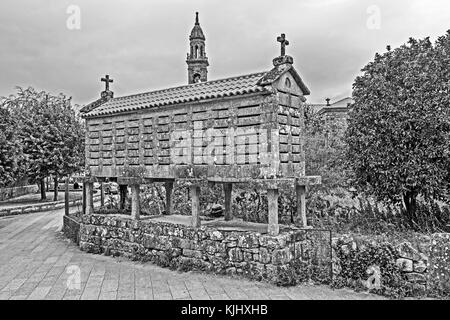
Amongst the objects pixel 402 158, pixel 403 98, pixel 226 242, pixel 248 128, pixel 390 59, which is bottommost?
pixel 226 242

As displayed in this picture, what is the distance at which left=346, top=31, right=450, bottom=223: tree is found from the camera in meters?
9.67

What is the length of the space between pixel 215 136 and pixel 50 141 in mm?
18288

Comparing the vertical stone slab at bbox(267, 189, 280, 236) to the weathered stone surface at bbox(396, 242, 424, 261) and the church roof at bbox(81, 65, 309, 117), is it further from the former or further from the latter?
the weathered stone surface at bbox(396, 242, 424, 261)

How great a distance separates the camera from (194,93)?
10.1m

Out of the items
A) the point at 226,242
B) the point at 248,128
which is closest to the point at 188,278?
the point at 226,242

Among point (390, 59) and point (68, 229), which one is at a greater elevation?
point (390, 59)

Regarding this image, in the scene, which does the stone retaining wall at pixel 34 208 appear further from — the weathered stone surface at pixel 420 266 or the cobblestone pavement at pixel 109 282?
the weathered stone surface at pixel 420 266

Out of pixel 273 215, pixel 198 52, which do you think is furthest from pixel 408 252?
pixel 198 52

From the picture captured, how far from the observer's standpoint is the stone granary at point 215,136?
28.2ft

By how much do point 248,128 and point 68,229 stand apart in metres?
9.40

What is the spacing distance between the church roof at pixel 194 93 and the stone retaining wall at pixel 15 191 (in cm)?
Result: 1958

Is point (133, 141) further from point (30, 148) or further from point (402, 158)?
point (30, 148)

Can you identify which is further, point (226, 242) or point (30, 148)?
point (30, 148)
